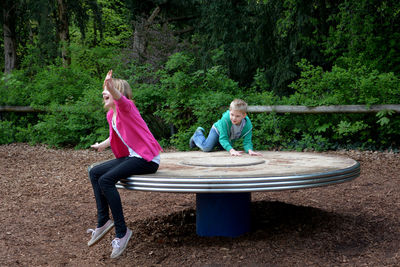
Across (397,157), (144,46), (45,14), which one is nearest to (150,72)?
(144,46)

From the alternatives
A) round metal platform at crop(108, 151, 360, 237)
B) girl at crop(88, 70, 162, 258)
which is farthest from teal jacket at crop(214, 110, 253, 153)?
girl at crop(88, 70, 162, 258)

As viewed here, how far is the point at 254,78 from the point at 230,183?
24.4 ft

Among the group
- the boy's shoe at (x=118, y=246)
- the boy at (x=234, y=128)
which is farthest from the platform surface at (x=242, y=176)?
the boy at (x=234, y=128)

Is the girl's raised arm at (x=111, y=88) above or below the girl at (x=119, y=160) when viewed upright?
above

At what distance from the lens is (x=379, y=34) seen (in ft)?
30.7

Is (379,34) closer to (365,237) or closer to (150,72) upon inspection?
(150,72)

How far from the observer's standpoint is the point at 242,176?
2930 mm

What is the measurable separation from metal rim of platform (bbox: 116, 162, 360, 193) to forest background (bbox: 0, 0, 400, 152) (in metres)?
5.15

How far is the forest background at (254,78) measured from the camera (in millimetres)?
8148

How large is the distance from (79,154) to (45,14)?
6019 mm

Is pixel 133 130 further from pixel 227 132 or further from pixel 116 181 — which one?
pixel 227 132

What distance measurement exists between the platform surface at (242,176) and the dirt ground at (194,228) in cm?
56

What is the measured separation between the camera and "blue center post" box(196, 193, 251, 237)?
3613 mm

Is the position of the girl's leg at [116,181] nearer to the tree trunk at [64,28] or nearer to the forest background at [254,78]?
the forest background at [254,78]
